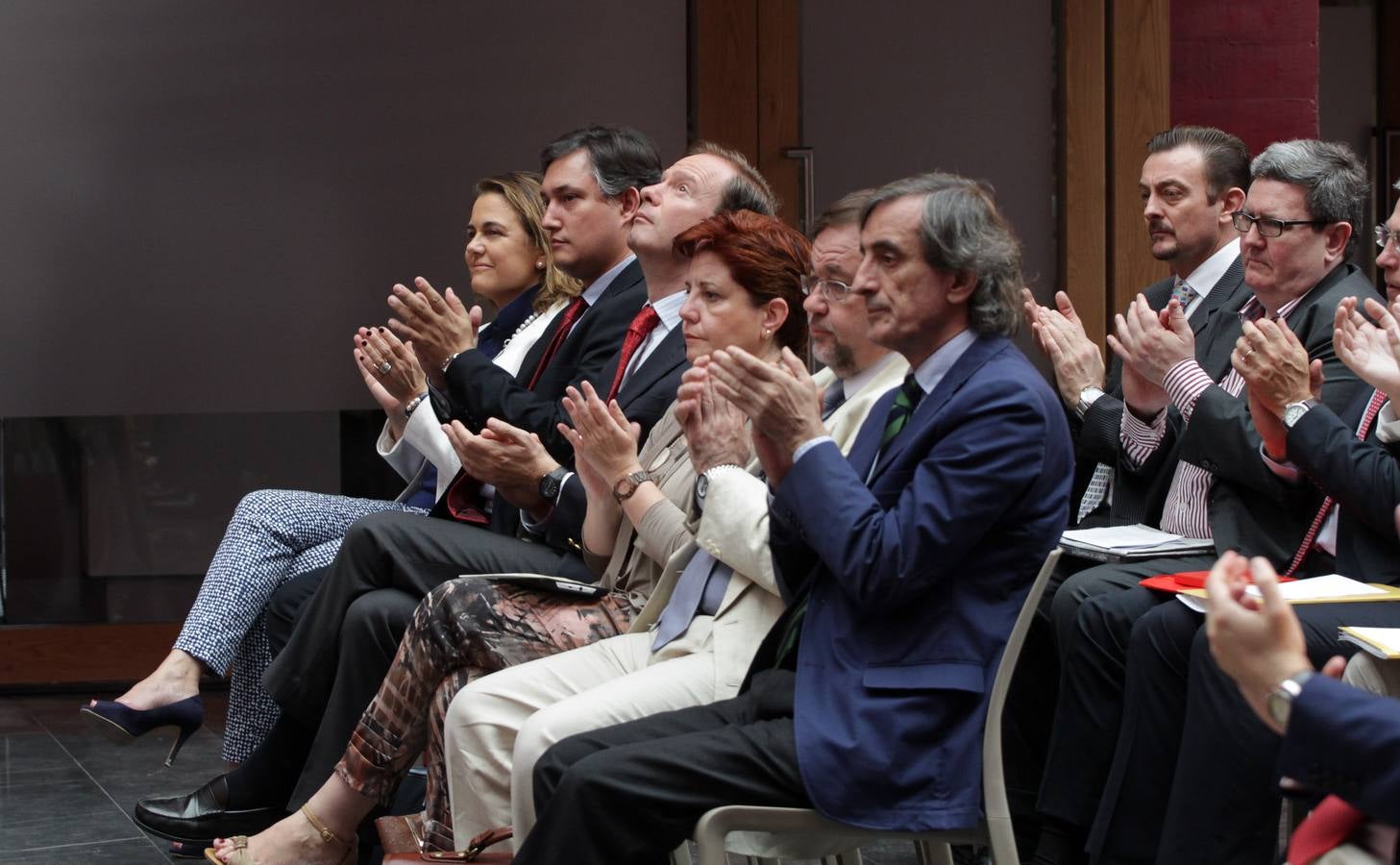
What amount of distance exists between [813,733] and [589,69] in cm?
400

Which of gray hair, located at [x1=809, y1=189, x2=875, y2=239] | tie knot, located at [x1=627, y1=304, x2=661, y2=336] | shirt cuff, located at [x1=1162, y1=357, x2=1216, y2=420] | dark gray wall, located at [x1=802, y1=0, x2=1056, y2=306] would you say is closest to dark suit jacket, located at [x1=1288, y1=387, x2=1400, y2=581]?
shirt cuff, located at [x1=1162, y1=357, x2=1216, y2=420]

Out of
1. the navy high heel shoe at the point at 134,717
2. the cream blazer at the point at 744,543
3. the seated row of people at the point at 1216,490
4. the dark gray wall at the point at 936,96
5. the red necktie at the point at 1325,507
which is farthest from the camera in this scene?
the dark gray wall at the point at 936,96

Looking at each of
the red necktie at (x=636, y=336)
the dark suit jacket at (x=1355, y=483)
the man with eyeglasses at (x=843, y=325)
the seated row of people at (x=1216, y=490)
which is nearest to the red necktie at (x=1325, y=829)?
the seated row of people at (x=1216, y=490)

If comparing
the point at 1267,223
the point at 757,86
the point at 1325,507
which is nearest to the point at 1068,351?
the point at 1267,223

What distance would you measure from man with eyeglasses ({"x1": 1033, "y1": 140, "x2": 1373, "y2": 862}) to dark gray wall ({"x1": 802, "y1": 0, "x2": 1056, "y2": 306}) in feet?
6.14

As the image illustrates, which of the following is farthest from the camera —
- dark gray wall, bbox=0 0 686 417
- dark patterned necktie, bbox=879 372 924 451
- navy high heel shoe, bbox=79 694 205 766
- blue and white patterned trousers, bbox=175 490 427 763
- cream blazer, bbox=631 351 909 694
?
dark gray wall, bbox=0 0 686 417

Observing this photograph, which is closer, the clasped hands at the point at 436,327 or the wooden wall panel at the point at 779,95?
the clasped hands at the point at 436,327

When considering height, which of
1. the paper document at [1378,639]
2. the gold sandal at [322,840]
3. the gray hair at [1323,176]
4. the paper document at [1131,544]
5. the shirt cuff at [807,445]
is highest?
the gray hair at [1323,176]

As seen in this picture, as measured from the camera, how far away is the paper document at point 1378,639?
238cm

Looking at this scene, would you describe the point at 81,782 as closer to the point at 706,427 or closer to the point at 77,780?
the point at 77,780

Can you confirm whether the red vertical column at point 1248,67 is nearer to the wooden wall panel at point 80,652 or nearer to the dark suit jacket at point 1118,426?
the dark suit jacket at point 1118,426

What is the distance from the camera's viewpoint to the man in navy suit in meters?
2.23

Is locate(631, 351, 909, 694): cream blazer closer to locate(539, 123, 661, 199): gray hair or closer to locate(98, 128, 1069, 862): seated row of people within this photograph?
locate(98, 128, 1069, 862): seated row of people

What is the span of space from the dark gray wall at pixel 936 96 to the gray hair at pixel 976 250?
124 inches
